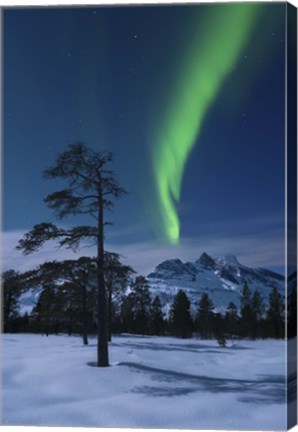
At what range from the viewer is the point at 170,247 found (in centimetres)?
773

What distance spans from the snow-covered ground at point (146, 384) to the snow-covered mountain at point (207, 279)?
17.1 inches

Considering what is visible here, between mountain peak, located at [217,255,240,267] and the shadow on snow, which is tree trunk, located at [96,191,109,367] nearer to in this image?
the shadow on snow

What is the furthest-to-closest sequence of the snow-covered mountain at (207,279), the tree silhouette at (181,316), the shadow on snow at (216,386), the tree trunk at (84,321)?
the tree trunk at (84,321) < the tree silhouette at (181,316) < the snow-covered mountain at (207,279) < the shadow on snow at (216,386)

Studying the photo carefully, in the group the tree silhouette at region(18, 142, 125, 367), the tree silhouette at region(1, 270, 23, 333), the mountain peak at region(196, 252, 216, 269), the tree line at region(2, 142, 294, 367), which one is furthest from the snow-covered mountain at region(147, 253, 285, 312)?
the tree silhouette at region(1, 270, 23, 333)

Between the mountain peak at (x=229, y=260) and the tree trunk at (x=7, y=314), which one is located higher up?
the mountain peak at (x=229, y=260)

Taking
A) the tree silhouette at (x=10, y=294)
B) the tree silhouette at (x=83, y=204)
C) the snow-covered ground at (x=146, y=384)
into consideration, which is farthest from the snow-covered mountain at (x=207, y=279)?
the tree silhouette at (x=10, y=294)

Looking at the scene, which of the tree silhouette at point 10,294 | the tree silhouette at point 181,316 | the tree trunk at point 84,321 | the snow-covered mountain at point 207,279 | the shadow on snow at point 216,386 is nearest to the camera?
the shadow on snow at point 216,386

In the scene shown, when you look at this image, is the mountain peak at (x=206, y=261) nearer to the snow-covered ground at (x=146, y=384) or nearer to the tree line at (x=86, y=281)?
the tree line at (x=86, y=281)

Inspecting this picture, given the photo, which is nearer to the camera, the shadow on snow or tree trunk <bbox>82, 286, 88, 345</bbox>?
the shadow on snow

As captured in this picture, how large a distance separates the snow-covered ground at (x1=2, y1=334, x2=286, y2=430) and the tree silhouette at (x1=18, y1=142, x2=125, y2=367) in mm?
309

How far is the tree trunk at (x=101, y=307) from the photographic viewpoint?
7859mm

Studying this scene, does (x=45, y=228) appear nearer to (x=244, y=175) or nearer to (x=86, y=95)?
(x=86, y=95)

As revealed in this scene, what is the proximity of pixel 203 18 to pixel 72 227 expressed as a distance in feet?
7.80

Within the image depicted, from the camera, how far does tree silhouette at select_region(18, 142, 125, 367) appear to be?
7887 mm
